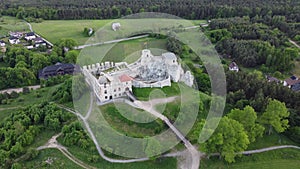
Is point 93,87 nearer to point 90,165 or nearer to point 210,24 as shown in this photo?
point 90,165

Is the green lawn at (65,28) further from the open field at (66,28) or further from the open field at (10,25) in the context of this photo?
the open field at (10,25)

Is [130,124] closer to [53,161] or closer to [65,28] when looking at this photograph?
[53,161]

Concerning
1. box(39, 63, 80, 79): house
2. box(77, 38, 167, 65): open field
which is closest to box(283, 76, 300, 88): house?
box(77, 38, 167, 65): open field

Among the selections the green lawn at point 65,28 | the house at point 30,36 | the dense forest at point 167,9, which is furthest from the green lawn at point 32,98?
the dense forest at point 167,9

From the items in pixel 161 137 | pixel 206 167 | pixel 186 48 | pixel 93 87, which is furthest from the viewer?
pixel 186 48

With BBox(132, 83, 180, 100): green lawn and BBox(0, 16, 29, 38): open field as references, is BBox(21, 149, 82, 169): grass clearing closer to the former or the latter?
BBox(132, 83, 180, 100): green lawn

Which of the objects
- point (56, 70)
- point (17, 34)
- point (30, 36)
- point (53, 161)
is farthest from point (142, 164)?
point (17, 34)

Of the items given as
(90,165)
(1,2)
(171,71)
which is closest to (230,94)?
(171,71)
